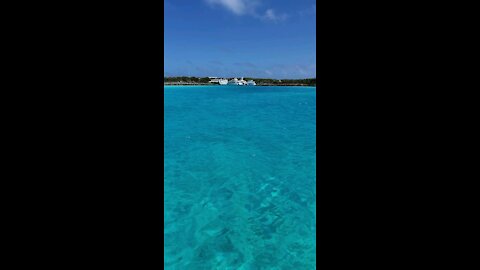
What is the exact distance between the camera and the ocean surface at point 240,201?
5.32 meters

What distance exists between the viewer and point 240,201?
7504 millimetres

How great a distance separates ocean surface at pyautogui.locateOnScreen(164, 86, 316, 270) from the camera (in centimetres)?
532
